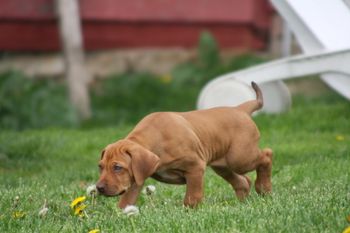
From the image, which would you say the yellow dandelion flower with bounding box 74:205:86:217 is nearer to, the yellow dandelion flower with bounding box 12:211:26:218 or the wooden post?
the yellow dandelion flower with bounding box 12:211:26:218

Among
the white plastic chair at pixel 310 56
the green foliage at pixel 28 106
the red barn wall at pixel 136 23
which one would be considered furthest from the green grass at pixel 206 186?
the red barn wall at pixel 136 23

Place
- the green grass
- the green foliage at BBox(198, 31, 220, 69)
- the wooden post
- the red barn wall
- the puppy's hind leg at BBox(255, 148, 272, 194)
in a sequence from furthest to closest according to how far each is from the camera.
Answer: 1. the red barn wall
2. the green foliage at BBox(198, 31, 220, 69)
3. the wooden post
4. the puppy's hind leg at BBox(255, 148, 272, 194)
5. the green grass

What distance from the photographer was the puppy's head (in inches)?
224

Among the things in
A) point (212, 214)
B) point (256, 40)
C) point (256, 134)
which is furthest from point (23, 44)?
point (212, 214)

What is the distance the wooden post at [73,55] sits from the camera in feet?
41.2

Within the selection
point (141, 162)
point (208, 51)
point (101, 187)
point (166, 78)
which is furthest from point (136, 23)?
point (101, 187)

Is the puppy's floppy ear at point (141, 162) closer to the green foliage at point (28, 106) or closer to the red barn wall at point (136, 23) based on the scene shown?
the green foliage at point (28, 106)

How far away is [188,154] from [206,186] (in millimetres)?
1335

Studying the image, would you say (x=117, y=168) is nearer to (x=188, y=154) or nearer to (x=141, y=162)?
(x=141, y=162)

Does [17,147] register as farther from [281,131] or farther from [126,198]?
[126,198]

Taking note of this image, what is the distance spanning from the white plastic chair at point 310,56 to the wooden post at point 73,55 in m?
2.66

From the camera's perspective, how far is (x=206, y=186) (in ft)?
23.9

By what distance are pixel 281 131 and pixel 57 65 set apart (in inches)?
204

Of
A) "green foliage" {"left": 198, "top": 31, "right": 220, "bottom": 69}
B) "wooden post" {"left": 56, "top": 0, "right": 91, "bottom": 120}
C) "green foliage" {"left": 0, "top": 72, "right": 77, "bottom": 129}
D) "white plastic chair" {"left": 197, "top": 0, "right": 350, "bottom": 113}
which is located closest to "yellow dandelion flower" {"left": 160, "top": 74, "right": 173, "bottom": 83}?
"green foliage" {"left": 198, "top": 31, "right": 220, "bottom": 69}
